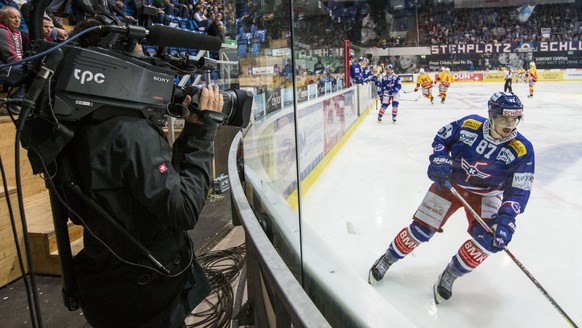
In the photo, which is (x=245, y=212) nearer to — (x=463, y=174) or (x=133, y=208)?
(x=133, y=208)

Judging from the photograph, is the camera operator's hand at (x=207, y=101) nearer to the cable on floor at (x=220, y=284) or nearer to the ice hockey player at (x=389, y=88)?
the cable on floor at (x=220, y=284)

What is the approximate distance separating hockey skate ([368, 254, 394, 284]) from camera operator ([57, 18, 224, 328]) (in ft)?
3.64

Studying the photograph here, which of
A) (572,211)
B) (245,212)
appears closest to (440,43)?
(572,211)

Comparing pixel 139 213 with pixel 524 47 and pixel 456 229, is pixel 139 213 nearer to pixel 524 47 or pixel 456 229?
pixel 456 229

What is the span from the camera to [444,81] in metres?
5.75

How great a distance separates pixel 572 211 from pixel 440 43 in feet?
5.94

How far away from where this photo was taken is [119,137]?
30.7 inches

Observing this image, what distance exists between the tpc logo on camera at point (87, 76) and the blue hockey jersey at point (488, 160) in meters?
1.52

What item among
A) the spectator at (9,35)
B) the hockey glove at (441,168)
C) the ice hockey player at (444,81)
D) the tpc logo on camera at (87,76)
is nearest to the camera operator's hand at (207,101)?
the tpc logo on camera at (87,76)

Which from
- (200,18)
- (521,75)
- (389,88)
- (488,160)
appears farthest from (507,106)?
(200,18)

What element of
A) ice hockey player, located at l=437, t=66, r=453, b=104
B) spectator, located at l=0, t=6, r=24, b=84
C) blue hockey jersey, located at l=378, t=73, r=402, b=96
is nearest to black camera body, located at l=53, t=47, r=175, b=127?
spectator, located at l=0, t=6, r=24, b=84

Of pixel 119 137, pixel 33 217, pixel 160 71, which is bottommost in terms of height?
pixel 33 217

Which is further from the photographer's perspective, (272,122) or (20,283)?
(20,283)

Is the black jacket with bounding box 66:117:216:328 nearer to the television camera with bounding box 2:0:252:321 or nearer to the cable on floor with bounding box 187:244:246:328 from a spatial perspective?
the television camera with bounding box 2:0:252:321
